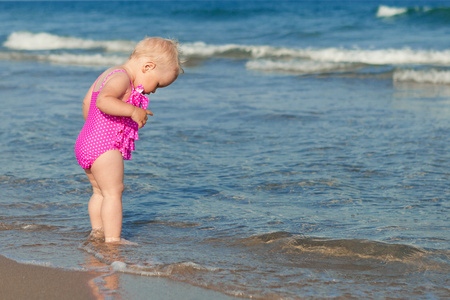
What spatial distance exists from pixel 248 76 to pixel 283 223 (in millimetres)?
7941

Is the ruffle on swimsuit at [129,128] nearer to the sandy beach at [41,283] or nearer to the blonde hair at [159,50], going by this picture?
the blonde hair at [159,50]

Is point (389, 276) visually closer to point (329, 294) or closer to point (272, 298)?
point (329, 294)

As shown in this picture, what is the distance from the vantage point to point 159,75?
3213mm

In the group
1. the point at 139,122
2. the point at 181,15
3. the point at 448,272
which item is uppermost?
the point at 181,15

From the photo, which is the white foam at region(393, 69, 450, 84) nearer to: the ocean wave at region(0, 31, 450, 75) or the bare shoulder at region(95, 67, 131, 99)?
the ocean wave at region(0, 31, 450, 75)

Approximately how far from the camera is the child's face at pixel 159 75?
320 centimetres

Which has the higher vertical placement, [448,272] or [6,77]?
[6,77]

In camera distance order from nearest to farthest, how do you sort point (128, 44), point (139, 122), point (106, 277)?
1. point (106, 277)
2. point (139, 122)
3. point (128, 44)

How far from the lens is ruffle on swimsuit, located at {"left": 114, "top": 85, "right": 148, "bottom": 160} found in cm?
319

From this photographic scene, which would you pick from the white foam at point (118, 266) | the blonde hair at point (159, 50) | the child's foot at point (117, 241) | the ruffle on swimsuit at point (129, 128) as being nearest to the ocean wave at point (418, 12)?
the blonde hair at point (159, 50)

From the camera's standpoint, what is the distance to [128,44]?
63.7 ft

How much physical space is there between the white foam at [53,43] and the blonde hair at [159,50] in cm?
1519

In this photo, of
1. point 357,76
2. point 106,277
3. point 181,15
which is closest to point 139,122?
point 106,277

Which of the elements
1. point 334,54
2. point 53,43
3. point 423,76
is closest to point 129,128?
point 423,76
